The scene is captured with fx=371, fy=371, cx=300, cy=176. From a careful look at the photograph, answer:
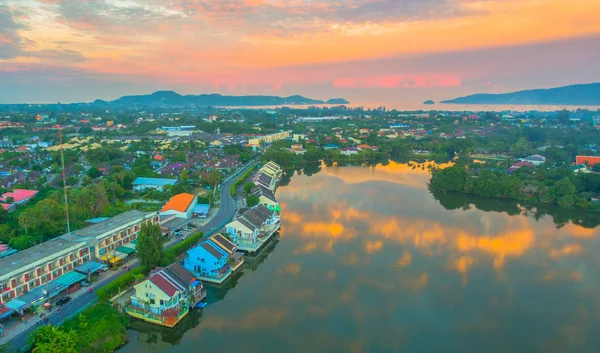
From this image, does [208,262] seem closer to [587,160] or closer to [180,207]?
[180,207]

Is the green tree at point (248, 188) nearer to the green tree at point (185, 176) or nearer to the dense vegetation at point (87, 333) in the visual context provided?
the green tree at point (185, 176)

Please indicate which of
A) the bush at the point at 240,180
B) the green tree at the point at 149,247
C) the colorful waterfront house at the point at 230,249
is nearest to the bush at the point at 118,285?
the green tree at the point at 149,247

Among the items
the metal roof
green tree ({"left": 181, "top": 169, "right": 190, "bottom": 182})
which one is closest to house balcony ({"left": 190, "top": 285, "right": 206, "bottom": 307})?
the metal roof

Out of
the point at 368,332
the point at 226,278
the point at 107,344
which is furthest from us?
the point at 226,278

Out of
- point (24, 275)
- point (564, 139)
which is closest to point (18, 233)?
point (24, 275)

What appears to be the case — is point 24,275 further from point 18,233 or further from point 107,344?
point 18,233

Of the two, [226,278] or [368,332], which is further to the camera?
[226,278]
